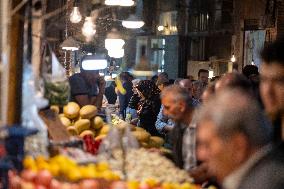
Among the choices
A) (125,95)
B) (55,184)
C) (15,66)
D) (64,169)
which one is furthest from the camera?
(125,95)

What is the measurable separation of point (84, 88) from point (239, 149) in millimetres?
6467

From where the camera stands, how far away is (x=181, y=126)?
19.5 ft

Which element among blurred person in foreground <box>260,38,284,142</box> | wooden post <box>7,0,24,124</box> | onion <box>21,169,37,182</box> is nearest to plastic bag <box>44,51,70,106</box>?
wooden post <box>7,0,24,124</box>

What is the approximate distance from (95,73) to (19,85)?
5436 mm

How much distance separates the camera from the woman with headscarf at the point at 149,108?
11.6 metres

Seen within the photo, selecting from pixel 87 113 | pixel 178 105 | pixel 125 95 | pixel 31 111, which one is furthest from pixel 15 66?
pixel 125 95

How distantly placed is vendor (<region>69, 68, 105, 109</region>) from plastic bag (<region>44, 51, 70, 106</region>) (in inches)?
177

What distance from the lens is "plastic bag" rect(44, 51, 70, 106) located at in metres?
4.16

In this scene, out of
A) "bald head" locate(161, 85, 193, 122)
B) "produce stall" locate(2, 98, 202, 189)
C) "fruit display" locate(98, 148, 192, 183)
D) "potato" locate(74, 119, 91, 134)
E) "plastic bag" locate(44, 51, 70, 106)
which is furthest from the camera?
"potato" locate(74, 119, 91, 134)

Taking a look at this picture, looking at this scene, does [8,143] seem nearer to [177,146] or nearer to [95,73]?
[177,146]

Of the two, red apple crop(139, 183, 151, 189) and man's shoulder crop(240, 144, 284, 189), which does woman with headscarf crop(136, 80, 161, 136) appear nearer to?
red apple crop(139, 183, 151, 189)

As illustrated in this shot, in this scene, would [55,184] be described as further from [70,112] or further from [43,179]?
[70,112]

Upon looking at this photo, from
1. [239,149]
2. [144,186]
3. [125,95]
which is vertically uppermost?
[239,149]

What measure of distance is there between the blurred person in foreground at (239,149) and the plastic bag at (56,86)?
5.20 ft
